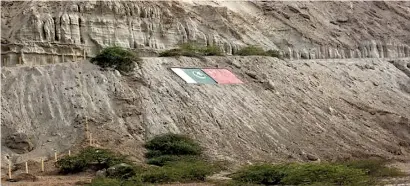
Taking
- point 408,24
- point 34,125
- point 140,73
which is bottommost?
point 34,125

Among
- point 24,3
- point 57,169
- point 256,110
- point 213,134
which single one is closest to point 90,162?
point 57,169

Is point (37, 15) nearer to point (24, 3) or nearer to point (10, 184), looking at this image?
point (24, 3)

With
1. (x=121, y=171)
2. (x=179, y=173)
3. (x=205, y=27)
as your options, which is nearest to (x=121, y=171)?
(x=121, y=171)

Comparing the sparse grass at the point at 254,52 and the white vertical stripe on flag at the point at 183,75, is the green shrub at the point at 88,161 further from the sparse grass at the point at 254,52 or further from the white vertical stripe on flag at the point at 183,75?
the sparse grass at the point at 254,52

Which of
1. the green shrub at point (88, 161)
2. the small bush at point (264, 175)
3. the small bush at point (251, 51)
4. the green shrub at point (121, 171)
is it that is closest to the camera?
the small bush at point (264, 175)

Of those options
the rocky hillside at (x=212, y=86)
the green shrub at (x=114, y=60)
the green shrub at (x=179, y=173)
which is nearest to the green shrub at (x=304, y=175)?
the green shrub at (x=179, y=173)

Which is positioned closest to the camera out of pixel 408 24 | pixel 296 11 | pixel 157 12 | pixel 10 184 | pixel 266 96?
pixel 10 184
